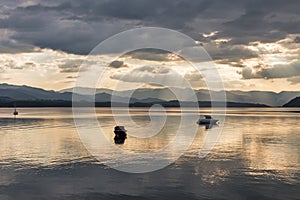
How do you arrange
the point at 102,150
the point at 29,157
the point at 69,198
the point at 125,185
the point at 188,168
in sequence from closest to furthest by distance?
the point at 69,198
the point at 125,185
the point at 188,168
the point at 29,157
the point at 102,150

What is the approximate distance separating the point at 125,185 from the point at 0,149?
125ft

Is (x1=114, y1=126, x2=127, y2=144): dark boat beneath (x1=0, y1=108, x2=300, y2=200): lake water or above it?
above

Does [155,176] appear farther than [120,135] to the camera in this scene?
No

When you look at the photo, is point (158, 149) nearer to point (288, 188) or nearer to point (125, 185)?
point (125, 185)

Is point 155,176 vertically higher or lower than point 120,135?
lower

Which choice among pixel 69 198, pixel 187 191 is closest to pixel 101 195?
pixel 69 198

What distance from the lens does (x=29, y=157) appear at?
192 ft

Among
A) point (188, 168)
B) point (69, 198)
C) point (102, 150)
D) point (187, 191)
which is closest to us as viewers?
point (69, 198)

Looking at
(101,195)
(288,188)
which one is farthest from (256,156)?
(101,195)

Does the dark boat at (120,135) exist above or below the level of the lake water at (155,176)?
above

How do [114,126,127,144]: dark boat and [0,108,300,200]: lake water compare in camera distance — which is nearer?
[0,108,300,200]: lake water

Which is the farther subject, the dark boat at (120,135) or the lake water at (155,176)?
the dark boat at (120,135)

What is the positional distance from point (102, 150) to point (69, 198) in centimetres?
3312

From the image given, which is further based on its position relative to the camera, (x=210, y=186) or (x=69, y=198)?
(x=210, y=186)
